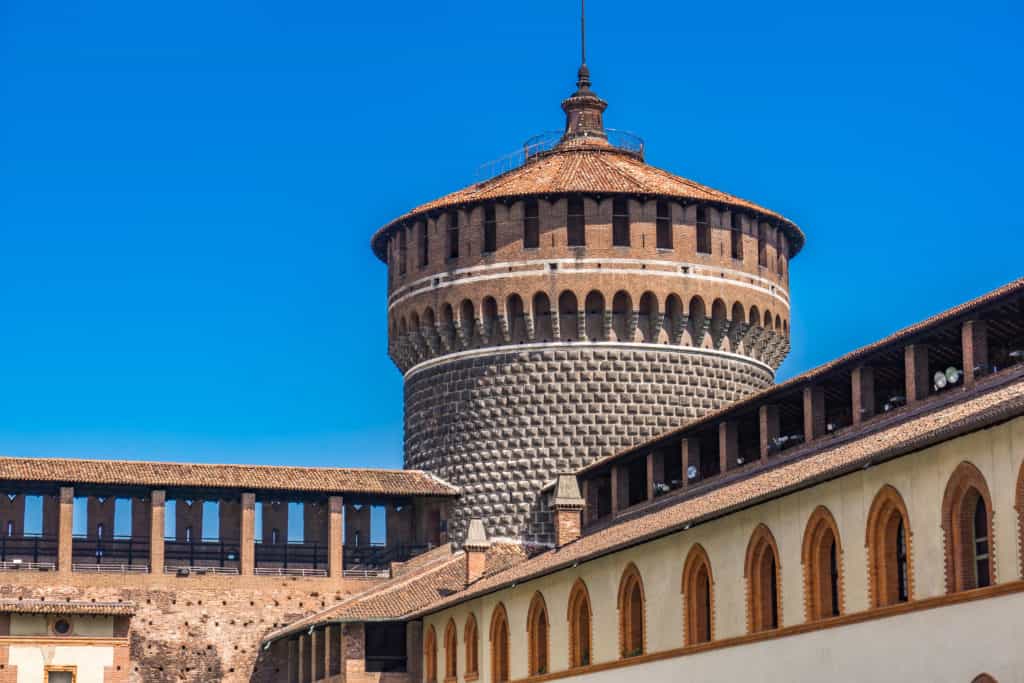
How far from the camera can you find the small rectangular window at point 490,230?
205ft

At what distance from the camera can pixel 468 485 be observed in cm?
6306

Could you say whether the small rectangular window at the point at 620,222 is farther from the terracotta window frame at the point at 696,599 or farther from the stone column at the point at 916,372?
the terracotta window frame at the point at 696,599

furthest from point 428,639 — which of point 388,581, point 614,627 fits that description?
point 614,627

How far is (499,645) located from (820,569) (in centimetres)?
1746

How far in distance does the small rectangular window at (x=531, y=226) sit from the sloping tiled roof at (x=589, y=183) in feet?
1.76

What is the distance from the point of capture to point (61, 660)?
200 ft

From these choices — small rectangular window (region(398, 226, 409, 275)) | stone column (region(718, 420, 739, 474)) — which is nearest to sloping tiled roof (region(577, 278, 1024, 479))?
stone column (region(718, 420, 739, 474))

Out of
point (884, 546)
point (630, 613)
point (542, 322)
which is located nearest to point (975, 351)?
point (884, 546)

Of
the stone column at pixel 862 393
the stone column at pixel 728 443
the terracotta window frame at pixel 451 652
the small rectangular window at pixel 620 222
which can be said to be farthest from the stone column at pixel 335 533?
the stone column at pixel 862 393

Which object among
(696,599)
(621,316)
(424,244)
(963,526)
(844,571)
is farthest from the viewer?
(424,244)

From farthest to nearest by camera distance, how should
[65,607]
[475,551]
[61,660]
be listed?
[61,660], [65,607], [475,551]

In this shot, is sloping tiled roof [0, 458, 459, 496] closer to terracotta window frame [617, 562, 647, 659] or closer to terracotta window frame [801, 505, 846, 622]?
terracotta window frame [617, 562, 647, 659]

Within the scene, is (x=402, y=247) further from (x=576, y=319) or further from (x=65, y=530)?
(x=65, y=530)

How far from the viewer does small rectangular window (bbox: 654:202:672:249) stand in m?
62.0
